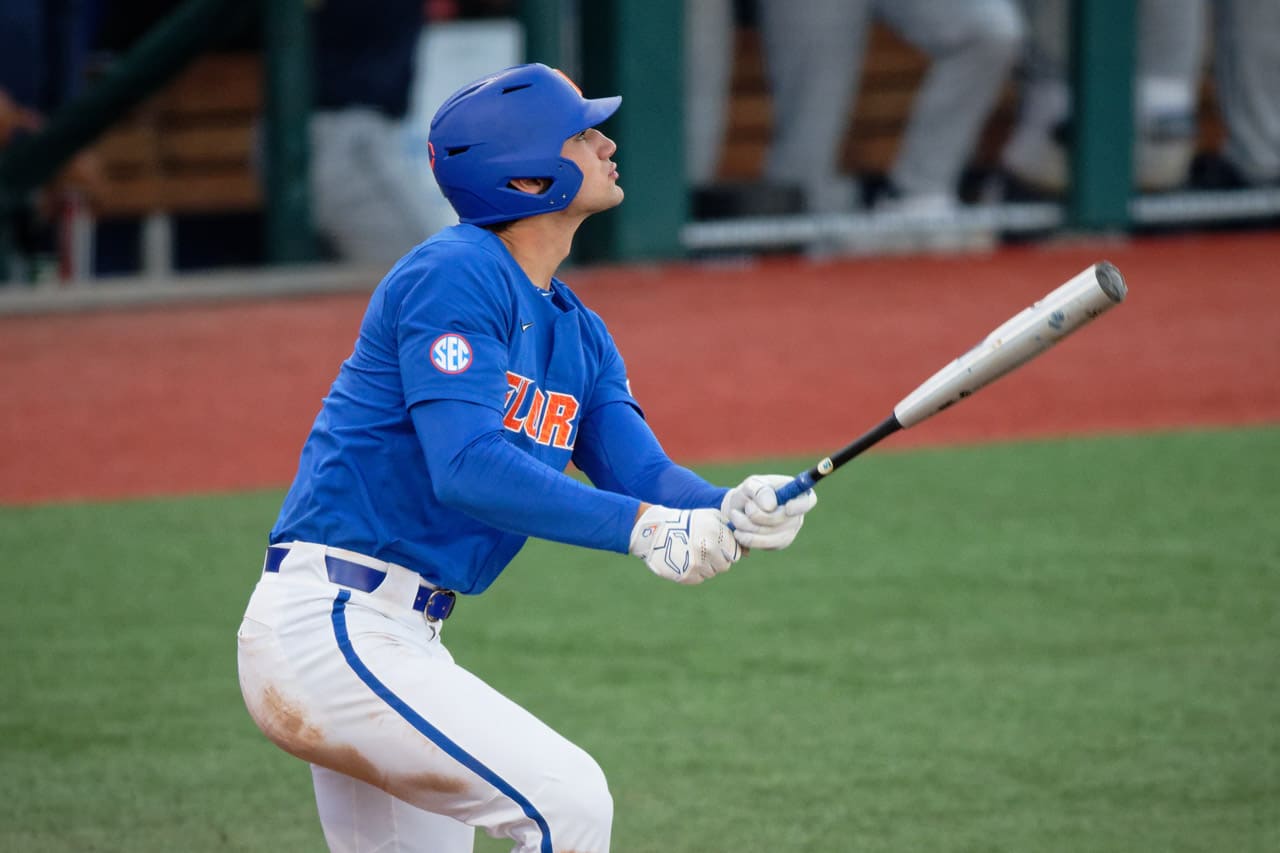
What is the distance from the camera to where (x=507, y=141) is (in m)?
2.82

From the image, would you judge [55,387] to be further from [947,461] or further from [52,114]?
[947,461]

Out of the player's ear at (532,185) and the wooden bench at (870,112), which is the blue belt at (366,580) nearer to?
the player's ear at (532,185)

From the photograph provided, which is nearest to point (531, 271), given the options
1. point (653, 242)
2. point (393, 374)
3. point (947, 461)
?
point (393, 374)

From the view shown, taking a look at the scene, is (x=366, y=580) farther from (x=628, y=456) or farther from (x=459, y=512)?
(x=628, y=456)

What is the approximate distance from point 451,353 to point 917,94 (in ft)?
31.3

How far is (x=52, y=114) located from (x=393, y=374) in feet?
28.2

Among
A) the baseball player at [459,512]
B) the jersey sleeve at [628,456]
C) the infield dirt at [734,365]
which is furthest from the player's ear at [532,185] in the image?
the infield dirt at [734,365]

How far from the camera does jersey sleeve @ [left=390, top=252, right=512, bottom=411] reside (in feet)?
8.56

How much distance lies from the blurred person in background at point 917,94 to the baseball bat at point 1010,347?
28.9 ft

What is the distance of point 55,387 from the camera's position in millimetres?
8477

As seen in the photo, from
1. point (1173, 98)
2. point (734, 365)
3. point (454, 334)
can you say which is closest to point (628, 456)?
point (454, 334)

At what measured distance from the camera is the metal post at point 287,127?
10602mm

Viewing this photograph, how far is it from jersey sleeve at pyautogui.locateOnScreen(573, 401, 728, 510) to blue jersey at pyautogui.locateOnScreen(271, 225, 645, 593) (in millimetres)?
194

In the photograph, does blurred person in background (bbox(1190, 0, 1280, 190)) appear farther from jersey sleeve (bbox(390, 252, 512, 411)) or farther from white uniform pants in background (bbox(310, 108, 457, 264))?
jersey sleeve (bbox(390, 252, 512, 411))
